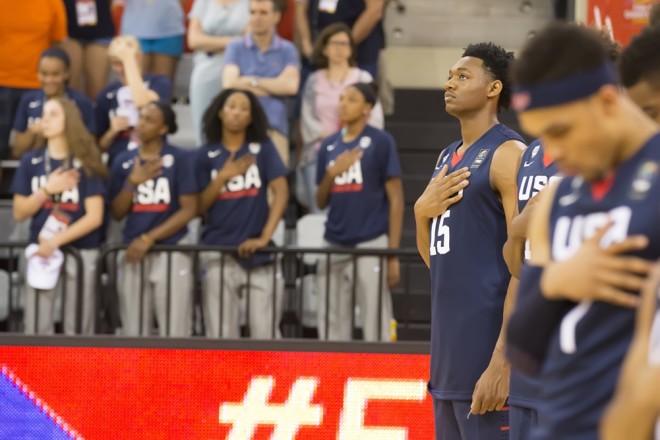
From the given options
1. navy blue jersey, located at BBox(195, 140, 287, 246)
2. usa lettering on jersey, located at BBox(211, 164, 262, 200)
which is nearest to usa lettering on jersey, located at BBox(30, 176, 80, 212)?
navy blue jersey, located at BBox(195, 140, 287, 246)

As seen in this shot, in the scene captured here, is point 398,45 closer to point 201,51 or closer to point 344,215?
point 201,51

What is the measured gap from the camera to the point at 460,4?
1294 centimetres

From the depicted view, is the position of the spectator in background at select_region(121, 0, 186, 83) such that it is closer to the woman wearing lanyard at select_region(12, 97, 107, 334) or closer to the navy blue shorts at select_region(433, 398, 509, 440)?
the woman wearing lanyard at select_region(12, 97, 107, 334)

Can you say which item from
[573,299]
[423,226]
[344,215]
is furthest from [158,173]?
[573,299]

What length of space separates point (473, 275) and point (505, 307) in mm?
251

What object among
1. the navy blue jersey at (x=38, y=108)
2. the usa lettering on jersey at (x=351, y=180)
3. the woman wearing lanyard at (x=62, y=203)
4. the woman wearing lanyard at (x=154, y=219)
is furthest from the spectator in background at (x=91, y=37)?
the usa lettering on jersey at (x=351, y=180)

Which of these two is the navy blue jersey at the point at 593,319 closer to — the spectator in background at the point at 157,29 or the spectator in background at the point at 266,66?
the spectator in background at the point at 266,66

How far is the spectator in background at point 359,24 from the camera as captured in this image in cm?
1041

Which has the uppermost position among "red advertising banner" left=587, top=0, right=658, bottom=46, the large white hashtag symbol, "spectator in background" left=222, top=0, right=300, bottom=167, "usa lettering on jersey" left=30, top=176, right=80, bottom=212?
"red advertising banner" left=587, top=0, right=658, bottom=46

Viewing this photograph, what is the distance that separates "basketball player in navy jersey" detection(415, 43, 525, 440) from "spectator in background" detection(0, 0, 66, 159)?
5.71 meters

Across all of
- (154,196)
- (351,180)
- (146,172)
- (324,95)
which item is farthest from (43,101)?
(351,180)

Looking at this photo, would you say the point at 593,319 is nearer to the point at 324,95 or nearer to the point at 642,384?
the point at 642,384

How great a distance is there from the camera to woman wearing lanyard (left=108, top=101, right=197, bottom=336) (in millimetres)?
8594

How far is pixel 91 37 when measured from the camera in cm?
1074
